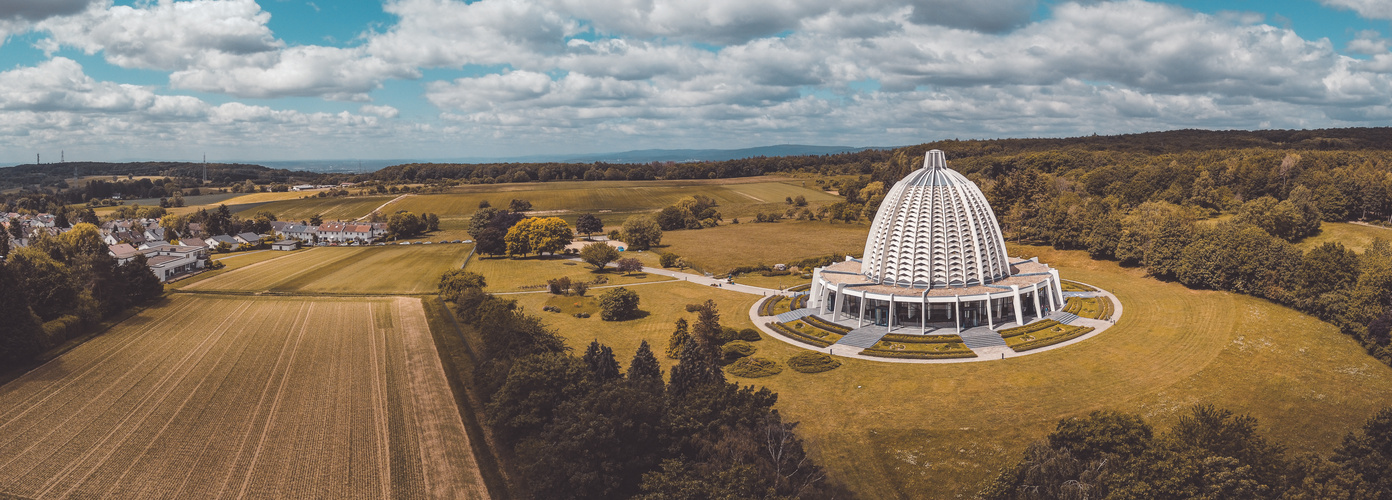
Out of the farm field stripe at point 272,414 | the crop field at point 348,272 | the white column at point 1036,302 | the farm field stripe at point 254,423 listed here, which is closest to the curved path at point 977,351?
the white column at point 1036,302

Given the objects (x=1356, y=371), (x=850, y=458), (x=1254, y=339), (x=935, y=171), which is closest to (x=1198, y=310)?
(x=1254, y=339)

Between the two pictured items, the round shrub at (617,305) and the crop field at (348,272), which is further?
the crop field at (348,272)

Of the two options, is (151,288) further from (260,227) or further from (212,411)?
(260,227)

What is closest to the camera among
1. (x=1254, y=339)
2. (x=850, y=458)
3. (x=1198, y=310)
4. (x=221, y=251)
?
(x=850, y=458)

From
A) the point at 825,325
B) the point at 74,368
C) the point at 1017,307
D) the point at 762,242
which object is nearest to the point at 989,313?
the point at 1017,307

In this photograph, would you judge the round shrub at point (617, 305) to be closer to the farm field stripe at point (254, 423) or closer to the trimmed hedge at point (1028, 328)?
the farm field stripe at point (254, 423)

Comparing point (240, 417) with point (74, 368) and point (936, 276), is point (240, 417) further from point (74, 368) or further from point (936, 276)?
point (936, 276)

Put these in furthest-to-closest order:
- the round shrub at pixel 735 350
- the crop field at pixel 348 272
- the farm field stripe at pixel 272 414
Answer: the crop field at pixel 348 272 → the round shrub at pixel 735 350 → the farm field stripe at pixel 272 414
